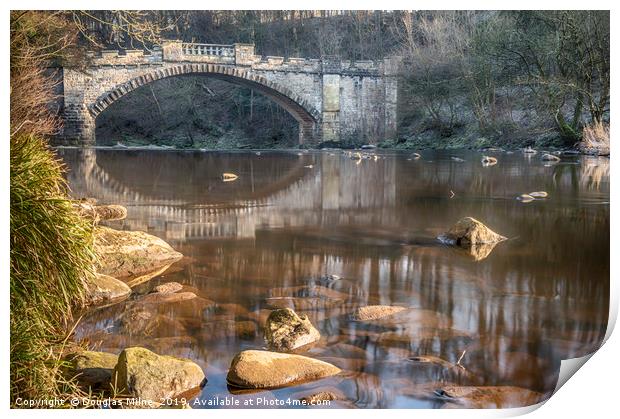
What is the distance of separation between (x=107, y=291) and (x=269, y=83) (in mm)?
10317

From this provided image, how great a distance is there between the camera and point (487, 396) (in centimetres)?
304

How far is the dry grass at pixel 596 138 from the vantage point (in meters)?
4.83

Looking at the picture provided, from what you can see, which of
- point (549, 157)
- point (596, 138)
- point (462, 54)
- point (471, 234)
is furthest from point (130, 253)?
point (549, 157)

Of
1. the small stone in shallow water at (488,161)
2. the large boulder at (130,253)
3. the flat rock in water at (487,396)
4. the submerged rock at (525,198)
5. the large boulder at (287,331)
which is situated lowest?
the flat rock in water at (487,396)

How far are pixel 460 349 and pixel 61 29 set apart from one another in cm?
320

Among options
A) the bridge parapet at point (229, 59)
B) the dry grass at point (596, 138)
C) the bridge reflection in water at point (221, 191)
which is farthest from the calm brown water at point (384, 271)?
the bridge parapet at point (229, 59)

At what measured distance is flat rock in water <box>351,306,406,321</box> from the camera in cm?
393

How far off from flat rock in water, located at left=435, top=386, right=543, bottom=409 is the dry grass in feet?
7.09

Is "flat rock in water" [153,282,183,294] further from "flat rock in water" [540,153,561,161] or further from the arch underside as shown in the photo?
the arch underside

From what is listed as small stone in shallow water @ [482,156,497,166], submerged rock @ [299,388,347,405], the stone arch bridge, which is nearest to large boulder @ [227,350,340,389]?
submerged rock @ [299,388,347,405]

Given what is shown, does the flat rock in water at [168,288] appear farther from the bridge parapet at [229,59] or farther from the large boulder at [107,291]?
the bridge parapet at [229,59]

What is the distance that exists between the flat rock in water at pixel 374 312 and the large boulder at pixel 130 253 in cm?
156
